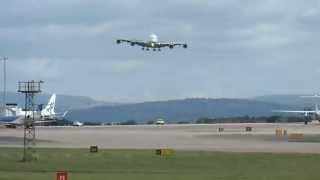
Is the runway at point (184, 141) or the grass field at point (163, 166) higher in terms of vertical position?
the runway at point (184, 141)

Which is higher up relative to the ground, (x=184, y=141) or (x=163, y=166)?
(x=184, y=141)

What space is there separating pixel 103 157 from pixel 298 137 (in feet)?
164

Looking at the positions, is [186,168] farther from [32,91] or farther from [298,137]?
[298,137]

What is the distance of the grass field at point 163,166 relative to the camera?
4822cm

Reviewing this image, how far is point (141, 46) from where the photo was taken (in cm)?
13162

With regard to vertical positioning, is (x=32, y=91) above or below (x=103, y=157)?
above

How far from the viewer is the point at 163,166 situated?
59.1m

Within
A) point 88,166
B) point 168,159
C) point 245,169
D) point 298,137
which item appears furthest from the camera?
point 298,137

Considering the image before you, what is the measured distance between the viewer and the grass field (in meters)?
48.2

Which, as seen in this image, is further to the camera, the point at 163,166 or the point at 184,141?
the point at 184,141

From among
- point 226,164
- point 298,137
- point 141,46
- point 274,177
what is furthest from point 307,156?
point 141,46

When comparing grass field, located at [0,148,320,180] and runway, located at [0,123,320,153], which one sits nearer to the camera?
grass field, located at [0,148,320,180]

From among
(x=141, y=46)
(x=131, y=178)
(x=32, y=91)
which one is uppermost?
(x=141, y=46)

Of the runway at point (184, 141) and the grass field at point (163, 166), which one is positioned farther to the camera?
the runway at point (184, 141)
